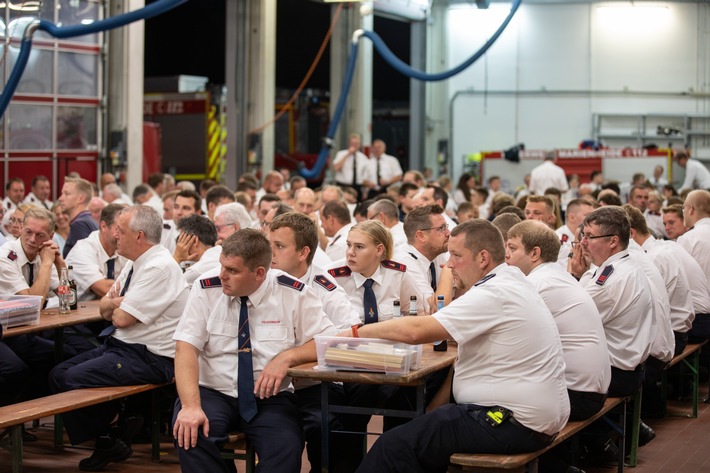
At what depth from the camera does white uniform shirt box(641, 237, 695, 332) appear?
7.27 meters

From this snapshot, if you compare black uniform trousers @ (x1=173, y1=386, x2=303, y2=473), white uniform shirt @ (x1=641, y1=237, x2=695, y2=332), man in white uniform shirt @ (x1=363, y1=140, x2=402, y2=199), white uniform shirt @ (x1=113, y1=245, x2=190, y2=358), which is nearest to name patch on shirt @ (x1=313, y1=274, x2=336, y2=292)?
black uniform trousers @ (x1=173, y1=386, x2=303, y2=473)

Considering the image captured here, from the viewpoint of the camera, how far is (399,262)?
6.15 metres

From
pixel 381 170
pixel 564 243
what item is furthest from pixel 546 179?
pixel 564 243

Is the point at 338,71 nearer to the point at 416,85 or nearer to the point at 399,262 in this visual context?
the point at 416,85

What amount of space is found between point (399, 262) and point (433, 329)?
184 cm

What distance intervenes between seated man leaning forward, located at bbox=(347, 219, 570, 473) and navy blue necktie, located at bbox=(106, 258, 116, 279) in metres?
3.65

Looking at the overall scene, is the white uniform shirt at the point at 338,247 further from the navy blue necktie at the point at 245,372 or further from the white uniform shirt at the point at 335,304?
the navy blue necktie at the point at 245,372

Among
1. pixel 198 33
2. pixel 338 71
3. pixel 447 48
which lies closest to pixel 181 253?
pixel 338 71

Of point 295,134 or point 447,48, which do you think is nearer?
point 295,134

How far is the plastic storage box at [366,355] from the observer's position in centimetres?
455

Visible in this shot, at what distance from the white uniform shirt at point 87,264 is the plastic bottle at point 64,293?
0.61m

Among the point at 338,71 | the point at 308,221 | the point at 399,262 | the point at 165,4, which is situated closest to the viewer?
the point at 308,221

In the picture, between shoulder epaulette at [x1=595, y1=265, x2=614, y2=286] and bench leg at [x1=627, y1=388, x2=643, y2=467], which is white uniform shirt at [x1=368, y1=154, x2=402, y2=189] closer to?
bench leg at [x1=627, y1=388, x2=643, y2=467]

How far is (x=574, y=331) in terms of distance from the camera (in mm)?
5098
